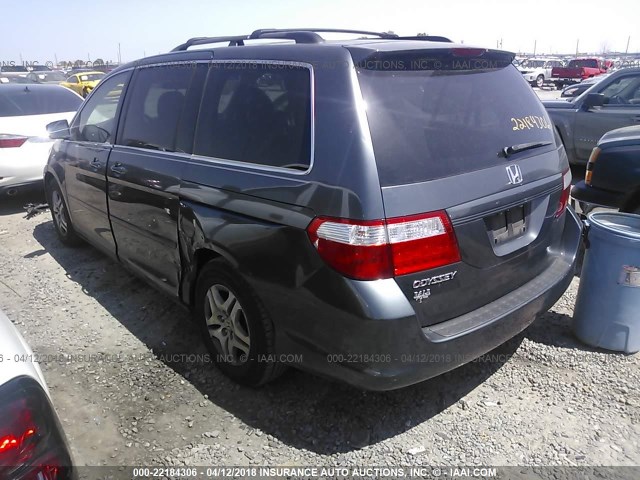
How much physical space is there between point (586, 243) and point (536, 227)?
75 centimetres

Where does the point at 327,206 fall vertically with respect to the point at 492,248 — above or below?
above

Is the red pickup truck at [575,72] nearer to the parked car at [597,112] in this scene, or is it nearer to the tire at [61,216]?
the parked car at [597,112]

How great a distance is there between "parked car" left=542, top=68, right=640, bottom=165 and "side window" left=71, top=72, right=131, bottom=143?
20.2ft

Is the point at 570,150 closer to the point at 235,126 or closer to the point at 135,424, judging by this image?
the point at 235,126

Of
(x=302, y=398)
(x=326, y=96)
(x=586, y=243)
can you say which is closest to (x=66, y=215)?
(x=302, y=398)

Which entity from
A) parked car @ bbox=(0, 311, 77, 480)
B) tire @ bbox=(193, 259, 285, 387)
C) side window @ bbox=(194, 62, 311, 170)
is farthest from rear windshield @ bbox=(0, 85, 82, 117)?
parked car @ bbox=(0, 311, 77, 480)

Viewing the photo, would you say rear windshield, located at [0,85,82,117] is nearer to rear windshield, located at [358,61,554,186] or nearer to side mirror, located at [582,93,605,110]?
rear windshield, located at [358,61,554,186]

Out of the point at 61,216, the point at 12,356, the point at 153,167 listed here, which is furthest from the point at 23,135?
the point at 12,356

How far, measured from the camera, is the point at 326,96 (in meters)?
2.40

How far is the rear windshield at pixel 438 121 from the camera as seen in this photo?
90.6 inches

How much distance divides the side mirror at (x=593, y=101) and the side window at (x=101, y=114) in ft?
20.9

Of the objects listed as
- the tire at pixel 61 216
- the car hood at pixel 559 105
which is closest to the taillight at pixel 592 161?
the car hood at pixel 559 105

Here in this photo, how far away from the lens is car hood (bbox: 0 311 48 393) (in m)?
1.50

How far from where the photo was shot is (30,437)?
141cm
